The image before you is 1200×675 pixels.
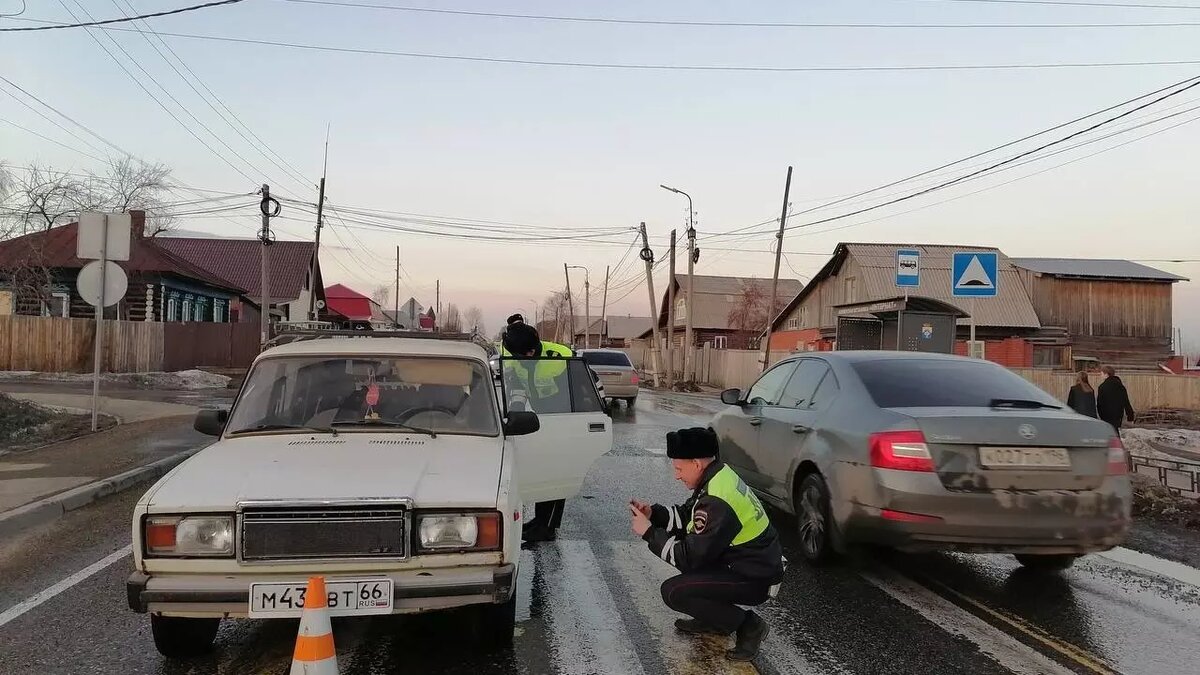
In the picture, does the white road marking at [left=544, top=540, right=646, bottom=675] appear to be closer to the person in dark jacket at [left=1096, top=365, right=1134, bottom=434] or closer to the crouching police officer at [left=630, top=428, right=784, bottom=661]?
the crouching police officer at [left=630, top=428, right=784, bottom=661]

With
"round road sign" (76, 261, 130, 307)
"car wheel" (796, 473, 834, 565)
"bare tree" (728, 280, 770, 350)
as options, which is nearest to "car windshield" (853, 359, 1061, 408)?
"car wheel" (796, 473, 834, 565)

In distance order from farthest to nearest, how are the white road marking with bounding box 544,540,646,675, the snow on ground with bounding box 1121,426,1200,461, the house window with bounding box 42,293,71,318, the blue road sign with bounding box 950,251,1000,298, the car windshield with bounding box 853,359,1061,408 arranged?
the house window with bounding box 42,293,71,318, the blue road sign with bounding box 950,251,1000,298, the snow on ground with bounding box 1121,426,1200,461, the car windshield with bounding box 853,359,1061,408, the white road marking with bounding box 544,540,646,675

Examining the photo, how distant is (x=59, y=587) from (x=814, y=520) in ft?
16.7

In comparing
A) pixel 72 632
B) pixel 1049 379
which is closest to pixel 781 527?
pixel 72 632

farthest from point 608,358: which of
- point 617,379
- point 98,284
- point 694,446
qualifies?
point 694,446

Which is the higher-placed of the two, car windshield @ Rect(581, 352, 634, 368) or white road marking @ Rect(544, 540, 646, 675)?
car windshield @ Rect(581, 352, 634, 368)

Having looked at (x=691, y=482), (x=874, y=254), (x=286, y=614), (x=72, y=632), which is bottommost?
(x=72, y=632)

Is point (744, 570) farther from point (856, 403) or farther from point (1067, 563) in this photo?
point (1067, 563)

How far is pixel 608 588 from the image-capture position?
17.5 ft

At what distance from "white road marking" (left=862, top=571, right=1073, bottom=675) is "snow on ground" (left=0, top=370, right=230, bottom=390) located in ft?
76.9

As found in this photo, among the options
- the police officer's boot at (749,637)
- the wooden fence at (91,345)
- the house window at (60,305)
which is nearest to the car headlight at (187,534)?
the police officer's boot at (749,637)

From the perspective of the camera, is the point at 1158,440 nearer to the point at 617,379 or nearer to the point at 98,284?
the point at 617,379

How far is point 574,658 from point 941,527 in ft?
7.79

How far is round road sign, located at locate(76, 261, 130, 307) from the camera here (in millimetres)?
11805
